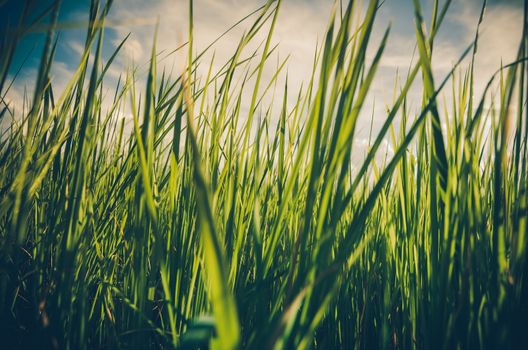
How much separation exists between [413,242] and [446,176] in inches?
8.9

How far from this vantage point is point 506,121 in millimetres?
382

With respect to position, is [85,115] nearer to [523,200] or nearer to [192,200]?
[192,200]

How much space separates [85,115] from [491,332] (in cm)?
63

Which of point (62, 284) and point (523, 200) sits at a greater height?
point (523, 200)

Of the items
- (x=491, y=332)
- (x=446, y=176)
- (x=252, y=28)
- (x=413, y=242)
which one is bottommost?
(x=491, y=332)

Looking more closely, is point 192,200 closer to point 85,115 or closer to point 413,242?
point 85,115

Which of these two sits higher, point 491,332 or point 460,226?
point 460,226

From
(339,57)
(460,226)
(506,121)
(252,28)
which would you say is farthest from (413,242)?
(252,28)

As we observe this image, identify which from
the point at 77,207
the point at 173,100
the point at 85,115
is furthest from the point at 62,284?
the point at 173,100

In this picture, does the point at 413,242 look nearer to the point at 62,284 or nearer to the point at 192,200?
the point at 192,200

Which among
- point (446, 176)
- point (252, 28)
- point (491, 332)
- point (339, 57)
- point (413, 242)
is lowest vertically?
point (491, 332)

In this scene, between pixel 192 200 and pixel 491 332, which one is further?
pixel 192 200

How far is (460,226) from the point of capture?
441 millimetres

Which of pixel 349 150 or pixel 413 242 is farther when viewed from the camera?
pixel 413 242
